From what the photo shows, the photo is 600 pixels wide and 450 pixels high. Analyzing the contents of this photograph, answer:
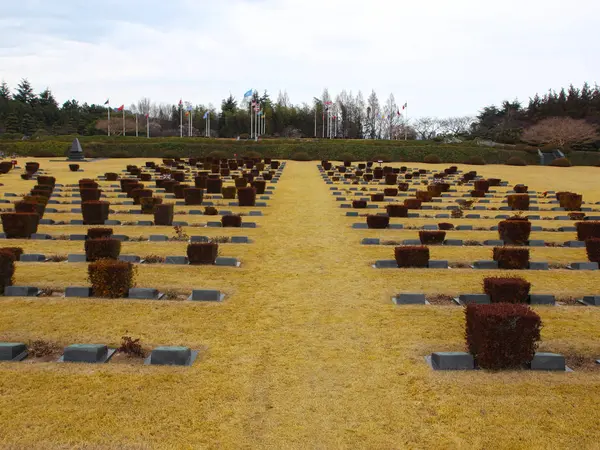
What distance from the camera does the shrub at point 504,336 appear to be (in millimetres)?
5738

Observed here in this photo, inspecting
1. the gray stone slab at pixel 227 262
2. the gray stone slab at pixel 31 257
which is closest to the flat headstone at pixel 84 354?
the gray stone slab at pixel 227 262

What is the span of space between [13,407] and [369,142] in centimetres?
5415

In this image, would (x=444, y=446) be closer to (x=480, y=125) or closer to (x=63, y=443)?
(x=63, y=443)

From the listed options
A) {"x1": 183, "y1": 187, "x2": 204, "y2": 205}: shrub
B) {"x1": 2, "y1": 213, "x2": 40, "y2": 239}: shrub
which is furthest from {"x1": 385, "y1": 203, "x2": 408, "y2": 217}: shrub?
{"x1": 2, "y1": 213, "x2": 40, "y2": 239}: shrub

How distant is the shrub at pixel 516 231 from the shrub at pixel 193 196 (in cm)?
1024

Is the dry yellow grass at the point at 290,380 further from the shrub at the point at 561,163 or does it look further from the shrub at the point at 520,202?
the shrub at the point at 561,163

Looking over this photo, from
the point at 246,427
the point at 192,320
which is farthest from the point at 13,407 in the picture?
the point at 192,320

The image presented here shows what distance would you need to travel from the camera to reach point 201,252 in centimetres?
1034

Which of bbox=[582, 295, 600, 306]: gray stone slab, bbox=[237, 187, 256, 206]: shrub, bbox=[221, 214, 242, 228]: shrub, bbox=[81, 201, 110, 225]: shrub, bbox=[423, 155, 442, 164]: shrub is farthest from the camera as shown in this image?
Result: bbox=[423, 155, 442, 164]: shrub

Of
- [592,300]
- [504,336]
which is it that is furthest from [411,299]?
[592,300]

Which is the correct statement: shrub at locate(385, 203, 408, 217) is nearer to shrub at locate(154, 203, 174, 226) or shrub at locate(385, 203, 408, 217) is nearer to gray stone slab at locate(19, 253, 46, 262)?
shrub at locate(154, 203, 174, 226)

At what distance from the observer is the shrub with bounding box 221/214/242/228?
1483 centimetres

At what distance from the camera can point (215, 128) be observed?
84812 millimetres

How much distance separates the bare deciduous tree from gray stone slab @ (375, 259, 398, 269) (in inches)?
2137
